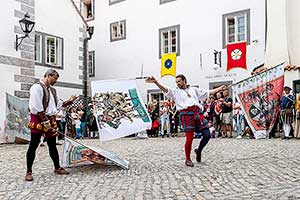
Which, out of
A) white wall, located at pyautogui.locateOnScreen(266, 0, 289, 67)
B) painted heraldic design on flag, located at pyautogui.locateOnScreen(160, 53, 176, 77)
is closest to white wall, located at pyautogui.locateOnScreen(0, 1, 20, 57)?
painted heraldic design on flag, located at pyautogui.locateOnScreen(160, 53, 176, 77)

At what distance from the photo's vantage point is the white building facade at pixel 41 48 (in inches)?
611

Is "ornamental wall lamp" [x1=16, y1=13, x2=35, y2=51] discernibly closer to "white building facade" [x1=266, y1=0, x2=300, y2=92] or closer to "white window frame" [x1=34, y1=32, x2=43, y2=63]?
"white window frame" [x1=34, y1=32, x2=43, y2=63]

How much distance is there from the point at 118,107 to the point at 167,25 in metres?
14.2

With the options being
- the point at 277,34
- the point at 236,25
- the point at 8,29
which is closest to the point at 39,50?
the point at 8,29

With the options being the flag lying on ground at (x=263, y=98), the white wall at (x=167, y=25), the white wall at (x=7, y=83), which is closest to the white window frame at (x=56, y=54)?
the white wall at (x=7, y=83)

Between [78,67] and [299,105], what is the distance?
10498 millimetres

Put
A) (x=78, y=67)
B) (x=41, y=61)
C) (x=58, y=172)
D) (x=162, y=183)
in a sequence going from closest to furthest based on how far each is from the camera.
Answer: (x=162, y=183)
(x=58, y=172)
(x=41, y=61)
(x=78, y=67)

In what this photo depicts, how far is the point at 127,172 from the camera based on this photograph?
7281 mm

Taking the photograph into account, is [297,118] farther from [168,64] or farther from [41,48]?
[41,48]

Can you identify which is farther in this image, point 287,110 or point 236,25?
point 236,25

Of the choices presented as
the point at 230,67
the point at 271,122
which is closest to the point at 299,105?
the point at 271,122

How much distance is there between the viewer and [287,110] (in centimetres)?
1449

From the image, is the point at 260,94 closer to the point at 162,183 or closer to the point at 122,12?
the point at 162,183

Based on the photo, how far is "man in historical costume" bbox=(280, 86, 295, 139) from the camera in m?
14.5
